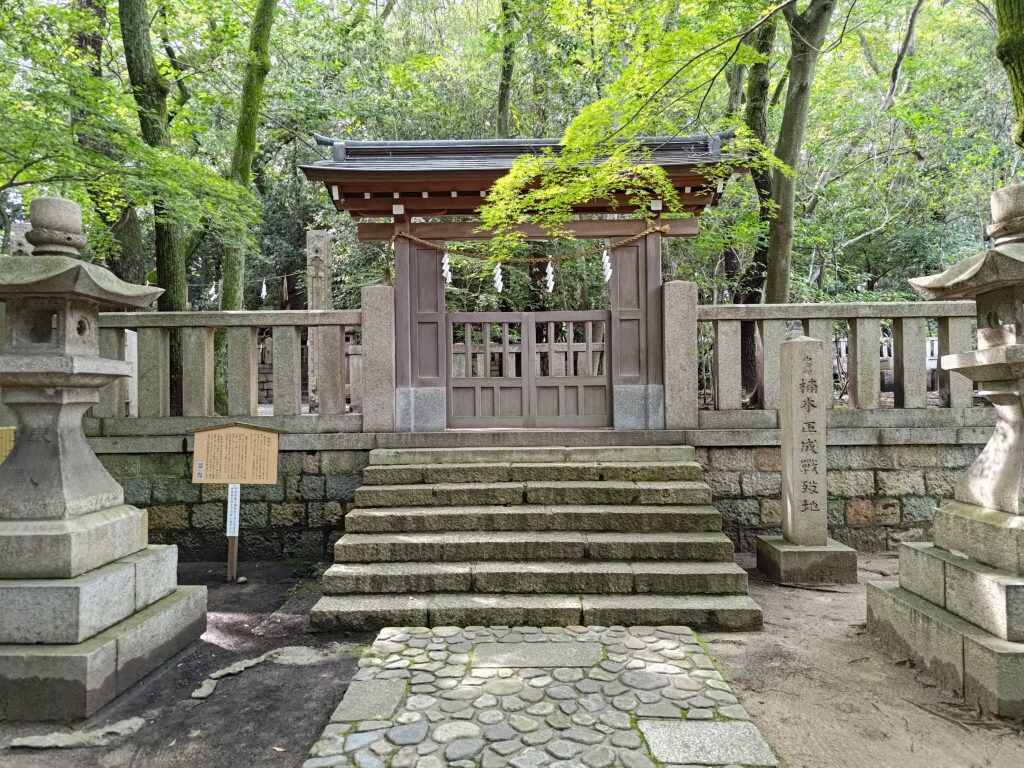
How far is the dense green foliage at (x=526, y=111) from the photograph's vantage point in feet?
31.3

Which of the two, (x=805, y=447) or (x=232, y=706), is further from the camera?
(x=805, y=447)

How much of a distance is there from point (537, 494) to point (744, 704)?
2614 mm

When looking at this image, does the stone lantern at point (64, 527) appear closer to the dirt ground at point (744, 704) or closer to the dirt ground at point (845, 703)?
the dirt ground at point (744, 704)

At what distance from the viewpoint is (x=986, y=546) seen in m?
3.42

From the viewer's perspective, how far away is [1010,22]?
470 centimetres

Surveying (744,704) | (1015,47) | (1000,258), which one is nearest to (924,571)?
(744,704)

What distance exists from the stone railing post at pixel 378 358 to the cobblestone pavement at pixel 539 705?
2.79 m

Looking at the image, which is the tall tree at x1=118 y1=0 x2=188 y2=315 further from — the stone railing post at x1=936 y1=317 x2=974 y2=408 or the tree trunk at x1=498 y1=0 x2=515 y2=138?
the stone railing post at x1=936 y1=317 x2=974 y2=408

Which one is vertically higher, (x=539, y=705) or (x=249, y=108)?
(x=249, y=108)

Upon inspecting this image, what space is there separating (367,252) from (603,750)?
43.7 ft

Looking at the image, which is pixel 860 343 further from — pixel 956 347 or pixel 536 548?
pixel 536 548

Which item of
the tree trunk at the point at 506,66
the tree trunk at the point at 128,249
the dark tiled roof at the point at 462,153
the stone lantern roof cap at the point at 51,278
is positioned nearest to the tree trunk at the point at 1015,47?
the dark tiled roof at the point at 462,153

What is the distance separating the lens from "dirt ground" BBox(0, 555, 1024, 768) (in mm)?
2939

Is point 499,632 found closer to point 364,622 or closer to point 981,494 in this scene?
point 364,622
